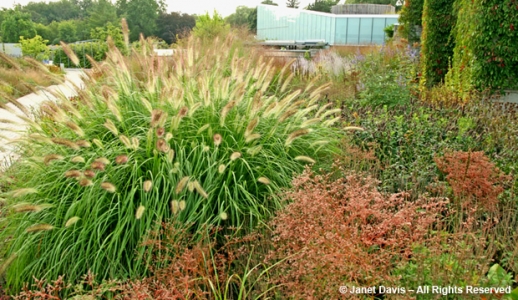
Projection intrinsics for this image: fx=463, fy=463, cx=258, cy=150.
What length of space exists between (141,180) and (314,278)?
1.39 meters

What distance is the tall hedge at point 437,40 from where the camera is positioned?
356 inches

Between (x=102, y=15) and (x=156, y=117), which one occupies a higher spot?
(x=102, y=15)

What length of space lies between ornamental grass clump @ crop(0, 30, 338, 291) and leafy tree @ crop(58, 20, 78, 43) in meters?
66.0

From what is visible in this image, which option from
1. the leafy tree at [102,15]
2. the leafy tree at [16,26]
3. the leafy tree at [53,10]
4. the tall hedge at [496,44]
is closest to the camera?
the tall hedge at [496,44]

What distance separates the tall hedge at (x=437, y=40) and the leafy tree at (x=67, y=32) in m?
62.5

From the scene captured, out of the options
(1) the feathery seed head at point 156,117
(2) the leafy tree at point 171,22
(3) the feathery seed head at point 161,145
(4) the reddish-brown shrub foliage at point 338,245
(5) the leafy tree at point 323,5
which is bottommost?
(4) the reddish-brown shrub foliage at point 338,245

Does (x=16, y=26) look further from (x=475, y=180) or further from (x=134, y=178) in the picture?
(x=475, y=180)

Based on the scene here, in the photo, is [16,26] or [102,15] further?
[102,15]

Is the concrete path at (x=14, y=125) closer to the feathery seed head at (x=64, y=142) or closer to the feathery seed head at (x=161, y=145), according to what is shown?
the feathery seed head at (x=64, y=142)

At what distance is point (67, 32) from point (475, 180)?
2741 inches

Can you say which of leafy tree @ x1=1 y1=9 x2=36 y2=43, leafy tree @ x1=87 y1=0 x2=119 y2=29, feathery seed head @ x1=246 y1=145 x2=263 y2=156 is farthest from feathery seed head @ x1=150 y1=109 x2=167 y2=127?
leafy tree @ x1=87 y1=0 x2=119 y2=29

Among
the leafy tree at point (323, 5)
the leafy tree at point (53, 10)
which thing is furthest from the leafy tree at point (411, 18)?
the leafy tree at point (53, 10)

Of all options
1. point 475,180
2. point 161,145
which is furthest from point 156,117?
point 475,180

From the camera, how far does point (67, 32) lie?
2547 inches
